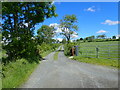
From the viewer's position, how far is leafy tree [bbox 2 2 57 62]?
14.4 m

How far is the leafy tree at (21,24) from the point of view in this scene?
14.4 metres

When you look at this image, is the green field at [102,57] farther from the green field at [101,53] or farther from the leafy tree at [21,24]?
the leafy tree at [21,24]

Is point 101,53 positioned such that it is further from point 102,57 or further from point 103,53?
point 102,57

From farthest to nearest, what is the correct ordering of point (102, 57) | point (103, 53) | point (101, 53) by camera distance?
point (101, 53) < point (103, 53) < point (102, 57)

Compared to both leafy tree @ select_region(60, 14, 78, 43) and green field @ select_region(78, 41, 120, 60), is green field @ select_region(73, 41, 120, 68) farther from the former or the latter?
leafy tree @ select_region(60, 14, 78, 43)

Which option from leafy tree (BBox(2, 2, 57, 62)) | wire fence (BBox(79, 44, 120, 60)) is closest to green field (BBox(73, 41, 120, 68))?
wire fence (BBox(79, 44, 120, 60))

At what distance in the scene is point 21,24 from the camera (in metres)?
16.4

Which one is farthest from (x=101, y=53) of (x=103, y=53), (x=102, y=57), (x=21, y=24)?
(x=21, y=24)

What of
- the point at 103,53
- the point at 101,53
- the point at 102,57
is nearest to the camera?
the point at 102,57

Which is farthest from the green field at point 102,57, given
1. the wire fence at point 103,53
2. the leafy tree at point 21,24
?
the leafy tree at point 21,24

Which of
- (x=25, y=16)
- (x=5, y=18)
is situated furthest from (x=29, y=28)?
(x=5, y=18)

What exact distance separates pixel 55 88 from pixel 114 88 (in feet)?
7.54

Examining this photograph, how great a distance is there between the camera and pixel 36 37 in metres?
18.0

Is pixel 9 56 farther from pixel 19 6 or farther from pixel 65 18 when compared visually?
pixel 65 18
